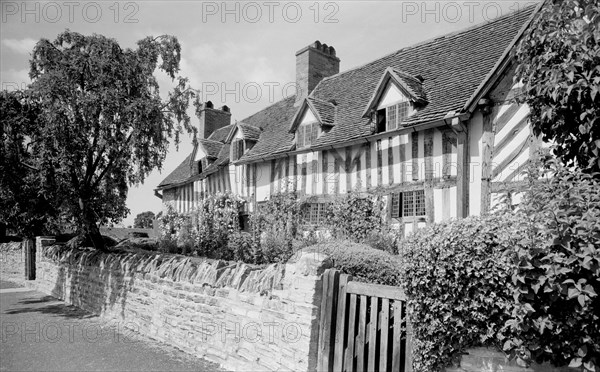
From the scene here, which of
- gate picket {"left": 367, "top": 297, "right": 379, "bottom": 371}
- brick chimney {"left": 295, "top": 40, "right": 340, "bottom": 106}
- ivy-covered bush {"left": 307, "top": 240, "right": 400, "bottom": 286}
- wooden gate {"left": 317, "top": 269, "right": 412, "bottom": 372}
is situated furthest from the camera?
brick chimney {"left": 295, "top": 40, "right": 340, "bottom": 106}

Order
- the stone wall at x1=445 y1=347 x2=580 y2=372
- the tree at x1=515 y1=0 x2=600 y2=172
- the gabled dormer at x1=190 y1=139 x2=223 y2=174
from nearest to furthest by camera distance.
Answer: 1. the stone wall at x1=445 y1=347 x2=580 y2=372
2. the tree at x1=515 y1=0 x2=600 y2=172
3. the gabled dormer at x1=190 y1=139 x2=223 y2=174

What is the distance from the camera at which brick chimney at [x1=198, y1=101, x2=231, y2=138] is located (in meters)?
26.7

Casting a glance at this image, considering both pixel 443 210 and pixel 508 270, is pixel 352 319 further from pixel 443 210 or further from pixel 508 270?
pixel 443 210

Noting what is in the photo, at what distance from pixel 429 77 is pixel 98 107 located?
8407mm

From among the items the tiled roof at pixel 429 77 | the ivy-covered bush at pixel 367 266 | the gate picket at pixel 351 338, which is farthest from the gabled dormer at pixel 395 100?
the gate picket at pixel 351 338

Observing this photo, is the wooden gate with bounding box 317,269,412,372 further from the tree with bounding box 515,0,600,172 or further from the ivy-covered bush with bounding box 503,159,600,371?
the tree with bounding box 515,0,600,172

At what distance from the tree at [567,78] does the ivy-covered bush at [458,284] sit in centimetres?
94

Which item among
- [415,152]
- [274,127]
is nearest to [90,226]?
[274,127]

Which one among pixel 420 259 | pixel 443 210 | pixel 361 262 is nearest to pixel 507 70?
pixel 443 210

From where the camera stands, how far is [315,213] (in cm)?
1352

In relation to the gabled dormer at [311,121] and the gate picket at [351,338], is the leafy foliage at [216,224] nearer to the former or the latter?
the gabled dormer at [311,121]

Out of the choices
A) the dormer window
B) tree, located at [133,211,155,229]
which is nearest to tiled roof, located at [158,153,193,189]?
the dormer window

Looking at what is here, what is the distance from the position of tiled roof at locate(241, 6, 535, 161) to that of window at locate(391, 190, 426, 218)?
1.70 meters

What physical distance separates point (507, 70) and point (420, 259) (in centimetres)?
670
